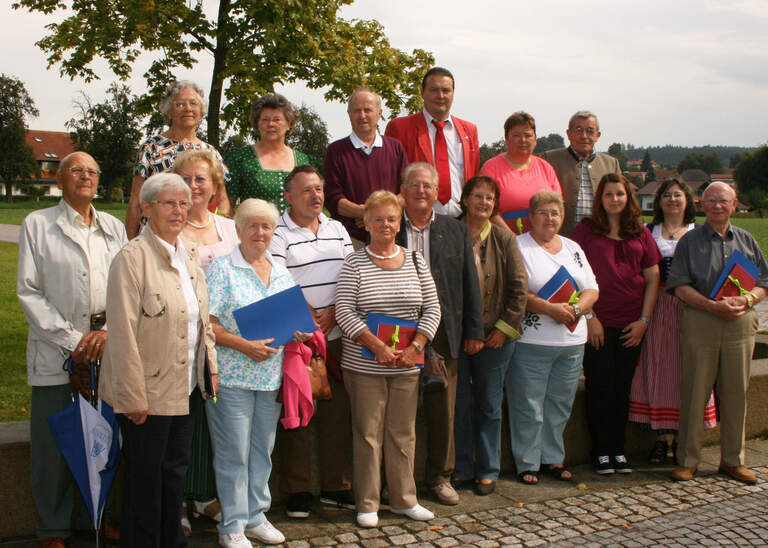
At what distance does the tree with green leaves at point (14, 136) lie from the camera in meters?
67.2

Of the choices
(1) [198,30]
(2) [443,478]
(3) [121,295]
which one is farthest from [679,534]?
(1) [198,30]

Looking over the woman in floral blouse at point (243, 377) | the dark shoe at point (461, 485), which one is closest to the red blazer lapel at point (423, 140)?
the woman in floral blouse at point (243, 377)

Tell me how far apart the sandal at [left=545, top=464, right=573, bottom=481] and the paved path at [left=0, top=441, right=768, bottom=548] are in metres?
0.08

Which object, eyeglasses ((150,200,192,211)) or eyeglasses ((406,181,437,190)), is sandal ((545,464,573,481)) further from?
eyeglasses ((150,200,192,211))

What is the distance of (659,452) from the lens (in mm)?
6070

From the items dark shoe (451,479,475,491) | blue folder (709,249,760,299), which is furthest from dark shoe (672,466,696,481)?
dark shoe (451,479,475,491)

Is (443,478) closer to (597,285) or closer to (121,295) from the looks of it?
(597,285)

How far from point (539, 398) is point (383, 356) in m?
Answer: 1.59

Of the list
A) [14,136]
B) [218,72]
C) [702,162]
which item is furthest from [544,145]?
[702,162]

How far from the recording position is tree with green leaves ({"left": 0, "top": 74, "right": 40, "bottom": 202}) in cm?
6719

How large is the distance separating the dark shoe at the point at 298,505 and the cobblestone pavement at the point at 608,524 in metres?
0.30

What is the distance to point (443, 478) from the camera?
202 inches

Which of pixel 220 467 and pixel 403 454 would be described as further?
pixel 403 454

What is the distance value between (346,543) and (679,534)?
83.3 inches
